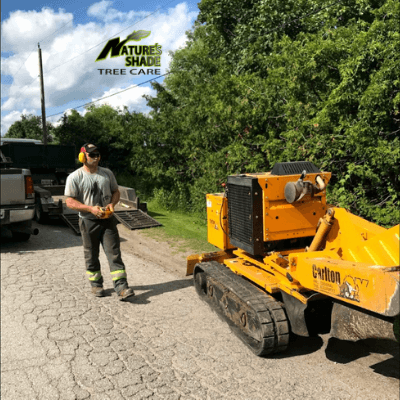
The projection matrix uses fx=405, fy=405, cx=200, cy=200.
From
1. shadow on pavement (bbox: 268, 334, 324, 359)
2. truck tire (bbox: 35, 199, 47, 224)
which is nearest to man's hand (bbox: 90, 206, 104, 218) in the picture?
shadow on pavement (bbox: 268, 334, 324, 359)

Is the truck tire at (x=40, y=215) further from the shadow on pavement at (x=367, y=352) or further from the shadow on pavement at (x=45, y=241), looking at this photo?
the shadow on pavement at (x=367, y=352)

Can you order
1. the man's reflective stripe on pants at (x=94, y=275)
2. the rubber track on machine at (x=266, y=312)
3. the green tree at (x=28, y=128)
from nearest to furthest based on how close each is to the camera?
1. the rubber track on machine at (x=266, y=312)
2. the man's reflective stripe on pants at (x=94, y=275)
3. the green tree at (x=28, y=128)

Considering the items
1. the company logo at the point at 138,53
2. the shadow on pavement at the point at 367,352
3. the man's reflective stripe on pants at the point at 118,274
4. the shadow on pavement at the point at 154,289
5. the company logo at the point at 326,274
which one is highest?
the company logo at the point at 138,53

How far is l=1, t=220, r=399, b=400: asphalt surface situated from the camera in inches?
130

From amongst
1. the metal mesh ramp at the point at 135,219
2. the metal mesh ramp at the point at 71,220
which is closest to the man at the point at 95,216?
the metal mesh ramp at the point at 71,220

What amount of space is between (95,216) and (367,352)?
3.52 meters

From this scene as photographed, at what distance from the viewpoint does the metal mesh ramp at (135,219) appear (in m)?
9.72

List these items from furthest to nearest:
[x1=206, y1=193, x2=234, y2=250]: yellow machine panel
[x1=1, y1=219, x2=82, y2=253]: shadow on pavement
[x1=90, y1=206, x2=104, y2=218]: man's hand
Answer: [x1=1, y1=219, x2=82, y2=253]: shadow on pavement
[x1=206, y1=193, x2=234, y2=250]: yellow machine panel
[x1=90, y1=206, x2=104, y2=218]: man's hand

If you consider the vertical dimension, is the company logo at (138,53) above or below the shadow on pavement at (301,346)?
above

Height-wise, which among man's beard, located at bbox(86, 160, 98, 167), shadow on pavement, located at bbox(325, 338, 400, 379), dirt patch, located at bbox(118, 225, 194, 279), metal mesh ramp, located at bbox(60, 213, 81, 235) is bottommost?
shadow on pavement, located at bbox(325, 338, 400, 379)

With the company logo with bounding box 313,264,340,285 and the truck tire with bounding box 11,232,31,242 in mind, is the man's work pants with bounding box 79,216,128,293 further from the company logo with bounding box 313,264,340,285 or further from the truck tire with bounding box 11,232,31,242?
the truck tire with bounding box 11,232,31,242

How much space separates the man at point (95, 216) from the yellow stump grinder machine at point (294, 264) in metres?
1.17

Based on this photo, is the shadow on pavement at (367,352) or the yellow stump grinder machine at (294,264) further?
the shadow on pavement at (367,352)

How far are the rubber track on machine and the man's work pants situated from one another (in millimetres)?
1494
